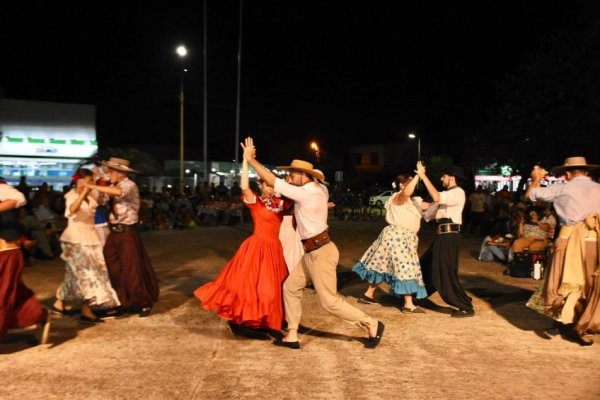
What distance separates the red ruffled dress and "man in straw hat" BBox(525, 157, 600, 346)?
2845 millimetres

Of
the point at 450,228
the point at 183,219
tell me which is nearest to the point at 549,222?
the point at 450,228

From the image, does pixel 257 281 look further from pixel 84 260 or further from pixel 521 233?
pixel 521 233

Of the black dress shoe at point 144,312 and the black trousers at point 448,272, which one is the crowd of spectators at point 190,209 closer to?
the black dress shoe at point 144,312

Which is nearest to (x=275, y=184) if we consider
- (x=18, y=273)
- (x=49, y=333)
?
(x=18, y=273)

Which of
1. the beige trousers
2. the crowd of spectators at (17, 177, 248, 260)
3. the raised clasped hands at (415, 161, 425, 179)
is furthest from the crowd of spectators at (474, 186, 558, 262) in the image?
the crowd of spectators at (17, 177, 248, 260)

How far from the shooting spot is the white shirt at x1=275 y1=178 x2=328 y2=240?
5203 mm

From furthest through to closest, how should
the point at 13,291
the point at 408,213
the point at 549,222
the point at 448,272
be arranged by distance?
1. the point at 549,222
2. the point at 408,213
3. the point at 448,272
4. the point at 13,291

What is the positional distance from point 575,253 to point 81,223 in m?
5.37

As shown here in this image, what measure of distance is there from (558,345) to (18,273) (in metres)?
5.31

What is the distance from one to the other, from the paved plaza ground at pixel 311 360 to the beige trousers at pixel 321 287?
1.09ft

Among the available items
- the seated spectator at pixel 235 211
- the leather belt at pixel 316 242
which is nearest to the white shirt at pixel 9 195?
the leather belt at pixel 316 242

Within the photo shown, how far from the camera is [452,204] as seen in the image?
683cm

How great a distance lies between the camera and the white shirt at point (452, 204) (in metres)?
6.76

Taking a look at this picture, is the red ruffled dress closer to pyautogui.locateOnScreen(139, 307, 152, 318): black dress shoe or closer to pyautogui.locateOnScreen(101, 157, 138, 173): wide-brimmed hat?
pyautogui.locateOnScreen(139, 307, 152, 318): black dress shoe
